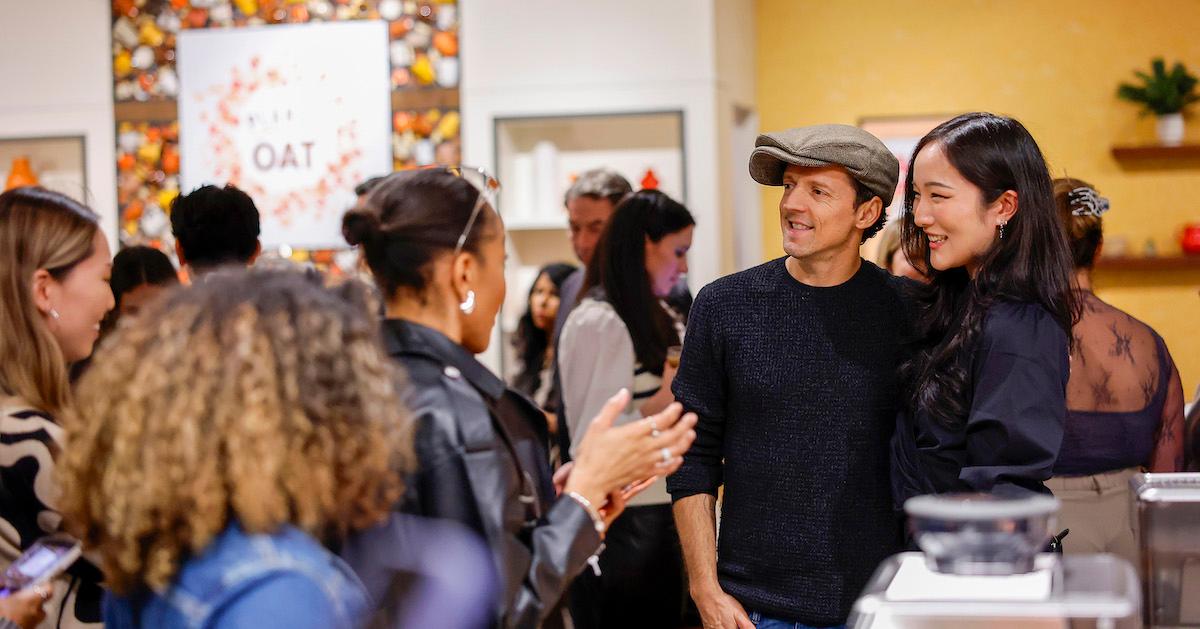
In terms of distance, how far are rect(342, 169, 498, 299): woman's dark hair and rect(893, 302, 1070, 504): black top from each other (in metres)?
0.83

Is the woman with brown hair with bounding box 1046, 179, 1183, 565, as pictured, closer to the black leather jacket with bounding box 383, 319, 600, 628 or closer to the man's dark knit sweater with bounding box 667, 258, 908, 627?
the man's dark knit sweater with bounding box 667, 258, 908, 627

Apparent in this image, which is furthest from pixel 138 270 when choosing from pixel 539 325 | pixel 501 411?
pixel 501 411

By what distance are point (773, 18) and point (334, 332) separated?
514cm

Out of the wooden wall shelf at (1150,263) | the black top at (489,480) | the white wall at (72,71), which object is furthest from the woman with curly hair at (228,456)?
the wooden wall shelf at (1150,263)

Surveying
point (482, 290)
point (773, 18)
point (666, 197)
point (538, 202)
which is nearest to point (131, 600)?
point (482, 290)

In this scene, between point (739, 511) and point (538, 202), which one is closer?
point (739, 511)

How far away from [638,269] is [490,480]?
6.47 ft

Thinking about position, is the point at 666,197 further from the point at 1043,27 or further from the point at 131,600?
the point at 1043,27

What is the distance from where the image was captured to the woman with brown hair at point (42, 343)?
1998 millimetres

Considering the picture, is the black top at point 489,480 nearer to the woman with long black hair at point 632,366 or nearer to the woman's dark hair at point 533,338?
the woman with long black hair at point 632,366

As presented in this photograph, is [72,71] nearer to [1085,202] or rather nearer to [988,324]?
[1085,202]

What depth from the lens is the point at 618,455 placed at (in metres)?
1.73

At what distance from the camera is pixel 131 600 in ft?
4.24

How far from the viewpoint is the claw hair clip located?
3.04 meters
